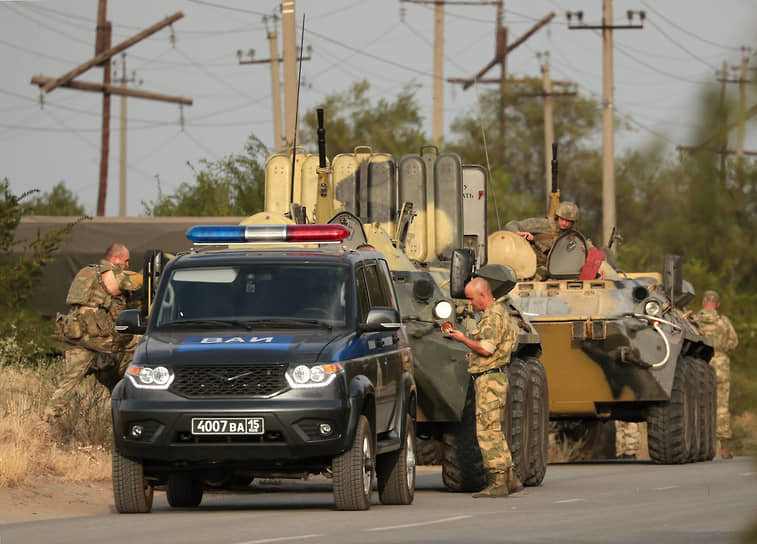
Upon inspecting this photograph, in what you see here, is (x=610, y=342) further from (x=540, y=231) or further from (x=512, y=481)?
(x=512, y=481)

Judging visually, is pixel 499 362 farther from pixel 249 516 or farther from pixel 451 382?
pixel 249 516

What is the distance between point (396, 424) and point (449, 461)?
2.12 meters

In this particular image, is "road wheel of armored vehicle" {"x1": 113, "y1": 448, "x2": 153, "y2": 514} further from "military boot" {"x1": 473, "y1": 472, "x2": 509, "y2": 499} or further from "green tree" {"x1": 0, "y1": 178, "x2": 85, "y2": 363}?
"green tree" {"x1": 0, "y1": 178, "x2": 85, "y2": 363}

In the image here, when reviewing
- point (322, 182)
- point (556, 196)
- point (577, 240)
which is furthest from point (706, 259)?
point (556, 196)

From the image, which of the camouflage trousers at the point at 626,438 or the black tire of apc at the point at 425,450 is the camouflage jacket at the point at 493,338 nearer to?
the black tire of apc at the point at 425,450

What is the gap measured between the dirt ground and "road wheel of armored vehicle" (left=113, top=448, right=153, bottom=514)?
2.11 feet

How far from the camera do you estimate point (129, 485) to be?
1168 centimetres

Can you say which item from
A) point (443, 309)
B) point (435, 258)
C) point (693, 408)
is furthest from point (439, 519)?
point (693, 408)

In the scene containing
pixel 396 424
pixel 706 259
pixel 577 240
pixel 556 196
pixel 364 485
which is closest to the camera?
pixel 706 259

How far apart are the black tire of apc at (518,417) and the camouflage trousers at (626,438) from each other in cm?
1343

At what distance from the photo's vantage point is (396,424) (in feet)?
41.5

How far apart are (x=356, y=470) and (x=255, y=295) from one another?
67.1 inches

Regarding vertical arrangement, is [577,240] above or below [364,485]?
above

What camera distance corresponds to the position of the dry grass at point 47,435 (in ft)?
46.3
